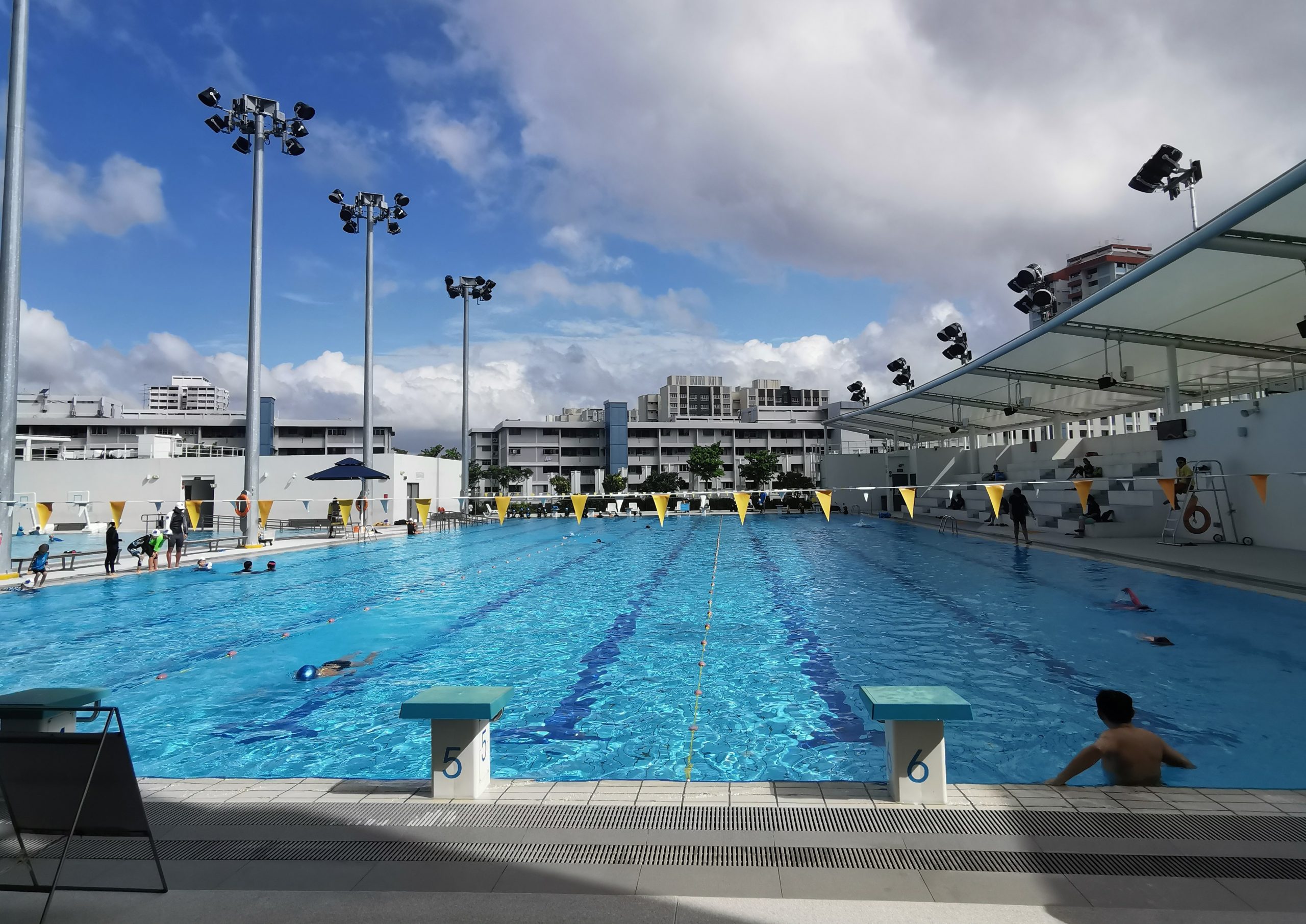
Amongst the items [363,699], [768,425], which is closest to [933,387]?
[363,699]

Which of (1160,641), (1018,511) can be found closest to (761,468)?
(1018,511)

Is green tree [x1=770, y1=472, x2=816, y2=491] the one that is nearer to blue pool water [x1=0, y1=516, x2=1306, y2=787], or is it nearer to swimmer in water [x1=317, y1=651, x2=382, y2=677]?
blue pool water [x1=0, y1=516, x2=1306, y2=787]

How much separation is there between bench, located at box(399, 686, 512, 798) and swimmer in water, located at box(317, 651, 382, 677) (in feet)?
15.5

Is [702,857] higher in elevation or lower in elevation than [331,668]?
higher

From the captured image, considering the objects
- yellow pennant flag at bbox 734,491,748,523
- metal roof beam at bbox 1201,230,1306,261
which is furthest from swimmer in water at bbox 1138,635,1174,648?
yellow pennant flag at bbox 734,491,748,523

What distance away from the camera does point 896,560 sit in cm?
1606

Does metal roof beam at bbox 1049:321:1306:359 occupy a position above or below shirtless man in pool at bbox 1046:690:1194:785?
above

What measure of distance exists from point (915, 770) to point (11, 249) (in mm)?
17727

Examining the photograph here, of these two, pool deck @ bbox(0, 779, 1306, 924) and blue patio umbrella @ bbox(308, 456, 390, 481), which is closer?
pool deck @ bbox(0, 779, 1306, 924)

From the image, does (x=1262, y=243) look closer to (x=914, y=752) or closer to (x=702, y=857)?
(x=914, y=752)

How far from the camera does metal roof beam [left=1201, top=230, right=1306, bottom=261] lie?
1030 cm

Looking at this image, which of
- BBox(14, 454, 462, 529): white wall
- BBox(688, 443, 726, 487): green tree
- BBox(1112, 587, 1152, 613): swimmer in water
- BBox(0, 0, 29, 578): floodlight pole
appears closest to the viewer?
BBox(1112, 587, 1152, 613): swimmer in water

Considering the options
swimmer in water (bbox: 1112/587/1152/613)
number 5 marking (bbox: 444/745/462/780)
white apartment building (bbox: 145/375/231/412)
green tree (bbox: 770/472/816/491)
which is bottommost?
swimmer in water (bbox: 1112/587/1152/613)

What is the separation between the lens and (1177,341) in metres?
16.2
